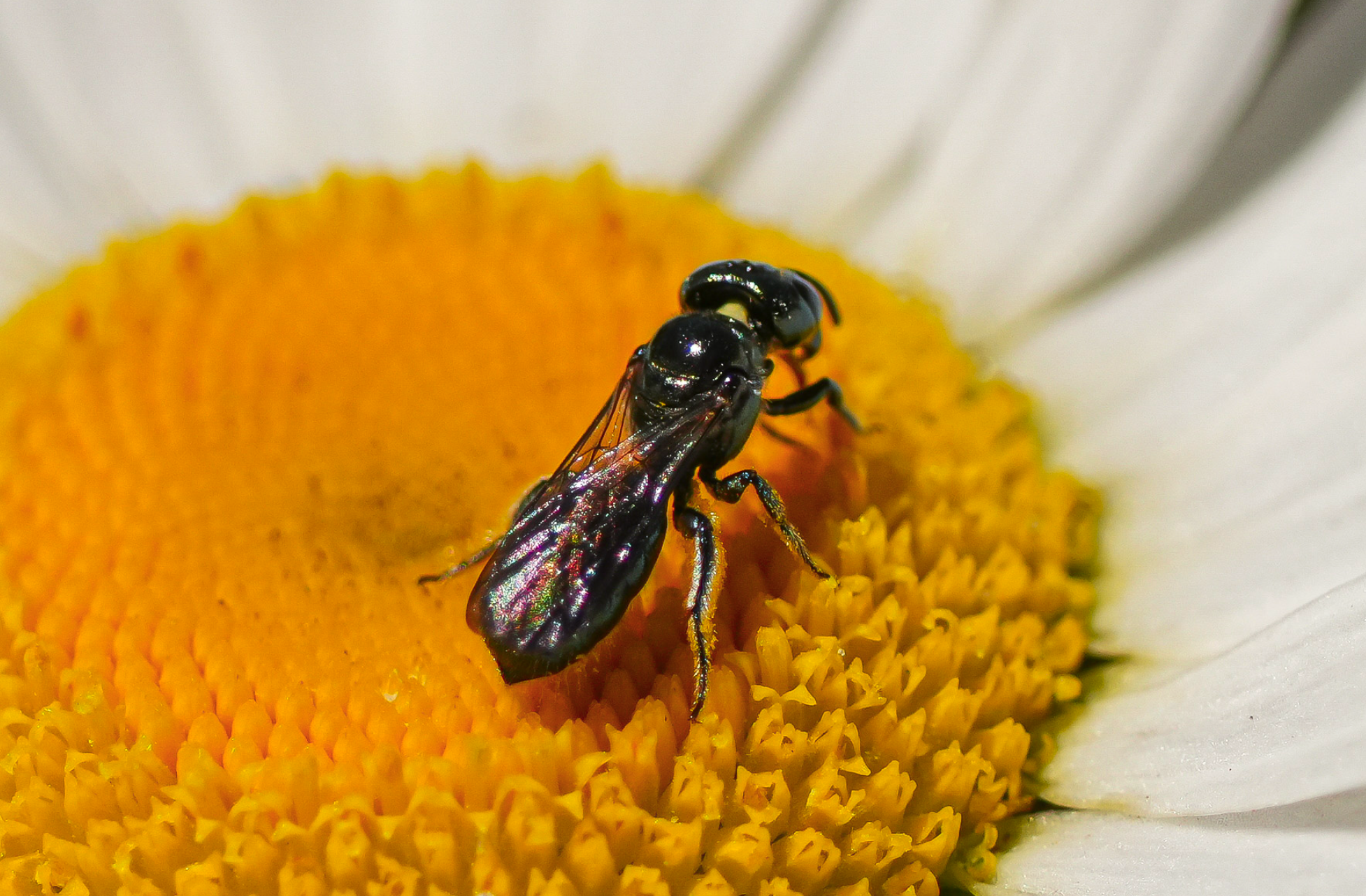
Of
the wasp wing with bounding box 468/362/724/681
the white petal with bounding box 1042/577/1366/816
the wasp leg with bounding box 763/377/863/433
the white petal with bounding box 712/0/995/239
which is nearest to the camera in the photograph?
the wasp wing with bounding box 468/362/724/681

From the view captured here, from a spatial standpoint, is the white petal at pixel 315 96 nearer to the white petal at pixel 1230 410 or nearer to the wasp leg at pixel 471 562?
the white petal at pixel 1230 410

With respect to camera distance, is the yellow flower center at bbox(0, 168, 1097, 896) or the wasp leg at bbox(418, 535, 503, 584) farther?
the wasp leg at bbox(418, 535, 503, 584)

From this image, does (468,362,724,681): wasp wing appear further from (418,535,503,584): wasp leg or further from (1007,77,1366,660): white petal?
(1007,77,1366,660): white petal

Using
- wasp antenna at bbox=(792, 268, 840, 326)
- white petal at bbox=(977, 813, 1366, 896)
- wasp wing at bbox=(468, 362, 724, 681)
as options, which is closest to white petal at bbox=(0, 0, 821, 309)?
wasp antenna at bbox=(792, 268, 840, 326)

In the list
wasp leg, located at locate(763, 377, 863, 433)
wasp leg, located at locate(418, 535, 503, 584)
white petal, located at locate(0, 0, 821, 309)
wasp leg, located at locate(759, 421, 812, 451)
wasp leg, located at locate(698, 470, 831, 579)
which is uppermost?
wasp leg, located at locate(763, 377, 863, 433)

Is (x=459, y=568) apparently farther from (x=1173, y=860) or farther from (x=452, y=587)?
(x=1173, y=860)

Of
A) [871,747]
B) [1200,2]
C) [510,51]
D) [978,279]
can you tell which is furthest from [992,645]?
[510,51]

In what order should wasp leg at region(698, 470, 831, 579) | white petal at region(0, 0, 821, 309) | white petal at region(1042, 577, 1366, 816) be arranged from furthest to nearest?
white petal at region(0, 0, 821, 309), wasp leg at region(698, 470, 831, 579), white petal at region(1042, 577, 1366, 816)

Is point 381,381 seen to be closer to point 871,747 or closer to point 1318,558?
point 871,747
